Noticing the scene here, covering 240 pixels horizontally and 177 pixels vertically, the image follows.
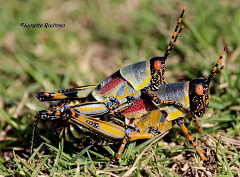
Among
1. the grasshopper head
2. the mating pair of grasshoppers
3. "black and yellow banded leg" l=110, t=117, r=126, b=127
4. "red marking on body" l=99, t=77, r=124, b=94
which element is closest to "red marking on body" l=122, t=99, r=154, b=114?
the mating pair of grasshoppers

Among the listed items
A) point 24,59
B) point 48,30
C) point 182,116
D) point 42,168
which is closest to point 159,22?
point 48,30

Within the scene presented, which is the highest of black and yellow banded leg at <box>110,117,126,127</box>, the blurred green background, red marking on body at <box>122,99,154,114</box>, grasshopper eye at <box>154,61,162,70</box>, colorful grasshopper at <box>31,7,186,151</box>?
the blurred green background

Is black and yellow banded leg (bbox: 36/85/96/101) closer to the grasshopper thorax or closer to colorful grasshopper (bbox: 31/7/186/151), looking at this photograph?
colorful grasshopper (bbox: 31/7/186/151)

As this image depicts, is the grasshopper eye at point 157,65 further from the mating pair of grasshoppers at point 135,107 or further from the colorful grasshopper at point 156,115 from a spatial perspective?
the colorful grasshopper at point 156,115

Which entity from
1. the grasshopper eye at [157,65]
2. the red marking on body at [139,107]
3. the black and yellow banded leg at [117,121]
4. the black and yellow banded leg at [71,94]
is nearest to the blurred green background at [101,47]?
the black and yellow banded leg at [71,94]

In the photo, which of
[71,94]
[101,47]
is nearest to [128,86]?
[71,94]

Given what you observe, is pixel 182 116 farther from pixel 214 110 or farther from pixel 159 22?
pixel 159 22

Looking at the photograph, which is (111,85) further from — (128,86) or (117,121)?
(117,121)
